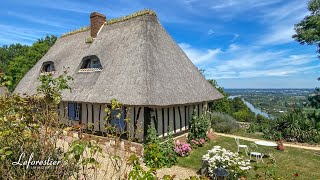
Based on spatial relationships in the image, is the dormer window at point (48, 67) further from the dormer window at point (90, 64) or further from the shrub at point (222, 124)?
the shrub at point (222, 124)

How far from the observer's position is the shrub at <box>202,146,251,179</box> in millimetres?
6707

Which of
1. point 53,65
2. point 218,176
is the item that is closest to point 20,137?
point 218,176

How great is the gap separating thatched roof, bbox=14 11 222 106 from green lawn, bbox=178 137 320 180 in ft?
7.92

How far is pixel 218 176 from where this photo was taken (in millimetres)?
6094

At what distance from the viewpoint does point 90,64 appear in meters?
14.8

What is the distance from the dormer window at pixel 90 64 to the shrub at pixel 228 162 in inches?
341

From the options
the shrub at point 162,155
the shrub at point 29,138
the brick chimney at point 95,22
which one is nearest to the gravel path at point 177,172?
the shrub at point 162,155

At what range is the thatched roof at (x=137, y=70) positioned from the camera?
10812mm

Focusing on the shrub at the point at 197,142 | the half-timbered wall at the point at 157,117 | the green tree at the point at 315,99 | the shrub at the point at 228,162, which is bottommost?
the shrub at the point at 197,142

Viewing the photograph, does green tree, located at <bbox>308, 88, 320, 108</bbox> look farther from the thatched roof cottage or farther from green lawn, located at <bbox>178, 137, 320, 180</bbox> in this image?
the thatched roof cottage

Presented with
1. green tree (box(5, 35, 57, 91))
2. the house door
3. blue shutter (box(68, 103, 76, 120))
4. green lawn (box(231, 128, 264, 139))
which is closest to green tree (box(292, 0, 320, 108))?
green lawn (box(231, 128, 264, 139))

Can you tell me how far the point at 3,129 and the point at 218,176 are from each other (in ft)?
15.5

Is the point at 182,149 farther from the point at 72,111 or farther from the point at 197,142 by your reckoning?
the point at 72,111

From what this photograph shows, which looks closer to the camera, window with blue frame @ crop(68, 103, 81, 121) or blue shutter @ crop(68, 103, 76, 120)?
window with blue frame @ crop(68, 103, 81, 121)
